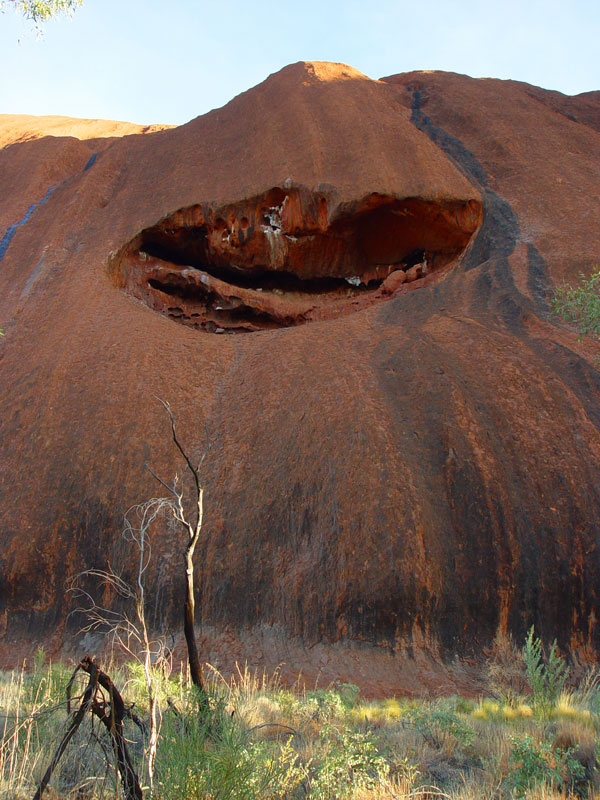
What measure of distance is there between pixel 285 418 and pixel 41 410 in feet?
16.0

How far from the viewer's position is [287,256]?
17625 mm

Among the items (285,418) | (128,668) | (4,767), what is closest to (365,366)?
(285,418)

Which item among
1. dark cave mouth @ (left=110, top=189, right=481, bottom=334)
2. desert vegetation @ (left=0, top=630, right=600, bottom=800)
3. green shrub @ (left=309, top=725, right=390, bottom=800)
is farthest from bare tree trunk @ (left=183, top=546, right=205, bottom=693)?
dark cave mouth @ (left=110, top=189, right=481, bottom=334)

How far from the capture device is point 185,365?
42.3 ft

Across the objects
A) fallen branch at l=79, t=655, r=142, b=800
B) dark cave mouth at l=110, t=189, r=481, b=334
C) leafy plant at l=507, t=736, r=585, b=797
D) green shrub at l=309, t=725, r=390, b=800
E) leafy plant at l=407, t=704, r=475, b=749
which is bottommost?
leafy plant at l=407, t=704, r=475, b=749

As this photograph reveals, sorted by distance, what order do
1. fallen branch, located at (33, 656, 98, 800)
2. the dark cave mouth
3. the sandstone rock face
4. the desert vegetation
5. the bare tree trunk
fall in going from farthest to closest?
the dark cave mouth
the sandstone rock face
the bare tree trunk
the desert vegetation
fallen branch, located at (33, 656, 98, 800)

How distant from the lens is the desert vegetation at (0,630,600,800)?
3.77 m

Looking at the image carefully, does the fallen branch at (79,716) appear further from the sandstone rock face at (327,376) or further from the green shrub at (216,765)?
the sandstone rock face at (327,376)

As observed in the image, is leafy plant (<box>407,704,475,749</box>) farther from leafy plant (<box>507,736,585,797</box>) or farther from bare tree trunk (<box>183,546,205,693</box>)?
bare tree trunk (<box>183,546,205,693</box>)

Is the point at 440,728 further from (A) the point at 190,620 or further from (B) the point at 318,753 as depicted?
(A) the point at 190,620

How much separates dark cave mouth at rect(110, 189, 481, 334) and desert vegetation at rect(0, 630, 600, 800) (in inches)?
475

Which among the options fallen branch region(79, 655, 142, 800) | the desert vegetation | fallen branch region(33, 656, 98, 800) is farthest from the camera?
the desert vegetation

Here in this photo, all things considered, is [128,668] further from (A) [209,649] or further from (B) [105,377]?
(B) [105,377]

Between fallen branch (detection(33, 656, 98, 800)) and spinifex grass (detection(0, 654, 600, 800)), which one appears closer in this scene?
fallen branch (detection(33, 656, 98, 800))
